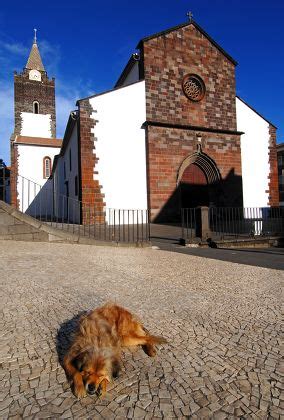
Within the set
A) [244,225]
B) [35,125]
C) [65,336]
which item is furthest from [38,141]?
[65,336]

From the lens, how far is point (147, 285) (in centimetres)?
456

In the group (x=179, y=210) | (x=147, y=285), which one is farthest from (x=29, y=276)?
(x=179, y=210)

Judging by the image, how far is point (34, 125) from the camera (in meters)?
43.7

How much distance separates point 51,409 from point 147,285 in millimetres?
2891

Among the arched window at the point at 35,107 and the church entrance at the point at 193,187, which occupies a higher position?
the arched window at the point at 35,107

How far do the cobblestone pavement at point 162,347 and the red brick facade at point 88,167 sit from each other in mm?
10808

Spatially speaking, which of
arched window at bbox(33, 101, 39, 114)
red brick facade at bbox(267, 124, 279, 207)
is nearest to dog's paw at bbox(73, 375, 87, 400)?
red brick facade at bbox(267, 124, 279, 207)

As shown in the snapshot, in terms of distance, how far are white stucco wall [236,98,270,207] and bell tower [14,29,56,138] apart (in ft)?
101

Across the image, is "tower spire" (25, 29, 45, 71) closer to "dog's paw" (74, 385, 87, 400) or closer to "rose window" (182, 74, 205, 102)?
"rose window" (182, 74, 205, 102)

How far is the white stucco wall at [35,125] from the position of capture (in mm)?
43125

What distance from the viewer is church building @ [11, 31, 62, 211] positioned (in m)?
38.5

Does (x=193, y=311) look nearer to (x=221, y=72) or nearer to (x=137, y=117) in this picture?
(x=137, y=117)

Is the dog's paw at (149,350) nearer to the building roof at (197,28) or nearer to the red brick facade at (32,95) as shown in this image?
the building roof at (197,28)

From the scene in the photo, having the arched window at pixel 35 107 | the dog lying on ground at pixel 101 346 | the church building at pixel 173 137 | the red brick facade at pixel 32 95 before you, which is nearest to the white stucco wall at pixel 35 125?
the red brick facade at pixel 32 95
